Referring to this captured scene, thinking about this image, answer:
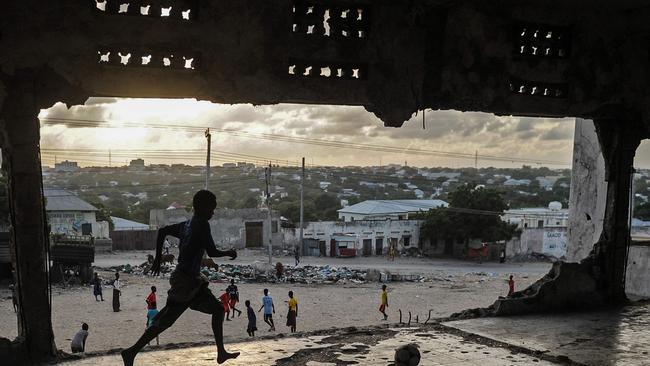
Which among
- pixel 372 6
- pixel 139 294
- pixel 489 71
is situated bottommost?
pixel 139 294

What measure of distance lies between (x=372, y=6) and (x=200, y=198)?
12.4ft

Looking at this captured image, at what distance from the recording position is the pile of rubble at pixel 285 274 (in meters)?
31.6

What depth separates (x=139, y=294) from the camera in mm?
25922

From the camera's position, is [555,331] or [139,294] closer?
[555,331]

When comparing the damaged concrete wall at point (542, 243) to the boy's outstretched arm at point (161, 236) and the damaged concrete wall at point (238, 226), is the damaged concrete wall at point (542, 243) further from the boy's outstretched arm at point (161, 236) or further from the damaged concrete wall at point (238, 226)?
the boy's outstretched arm at point (161, 236)

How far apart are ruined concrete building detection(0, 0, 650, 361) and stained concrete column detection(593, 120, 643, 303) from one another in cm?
2

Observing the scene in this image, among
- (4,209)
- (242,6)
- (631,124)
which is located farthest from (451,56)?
(4,209)

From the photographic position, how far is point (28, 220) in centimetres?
666

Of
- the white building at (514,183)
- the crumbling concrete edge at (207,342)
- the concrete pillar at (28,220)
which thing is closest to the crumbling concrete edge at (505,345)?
the crumbling concrete edge at (207,342)

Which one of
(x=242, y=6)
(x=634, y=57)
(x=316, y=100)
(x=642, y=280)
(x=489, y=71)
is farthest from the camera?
(x=642, y=280)

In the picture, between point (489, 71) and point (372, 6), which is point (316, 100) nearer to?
point (372, 6)

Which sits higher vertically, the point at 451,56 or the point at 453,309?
the point at 451,56

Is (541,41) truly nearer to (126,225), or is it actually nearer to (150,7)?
(150,7)

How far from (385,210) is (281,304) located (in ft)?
102
